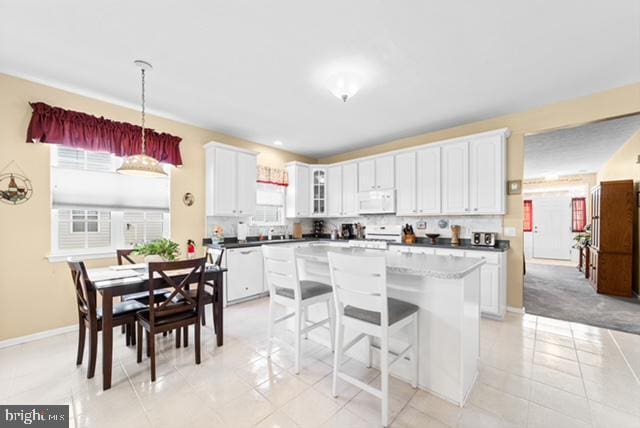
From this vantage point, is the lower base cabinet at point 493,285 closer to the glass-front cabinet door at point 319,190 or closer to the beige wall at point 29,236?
the glass-front cabinet door at point 319,190

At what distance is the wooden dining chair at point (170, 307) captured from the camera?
2.07m

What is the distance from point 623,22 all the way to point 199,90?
3.68 meters

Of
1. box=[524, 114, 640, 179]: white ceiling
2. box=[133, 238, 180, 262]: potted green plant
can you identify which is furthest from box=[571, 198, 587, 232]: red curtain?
box=[133, 238, 180, 262]: potted green plant

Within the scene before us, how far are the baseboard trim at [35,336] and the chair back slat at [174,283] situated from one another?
168 centimetres

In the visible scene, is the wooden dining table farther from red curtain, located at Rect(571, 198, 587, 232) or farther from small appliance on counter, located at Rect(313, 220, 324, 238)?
red curtain, located at Rect(571, 198, 587, 232)

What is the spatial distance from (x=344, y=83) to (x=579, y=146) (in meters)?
4.98

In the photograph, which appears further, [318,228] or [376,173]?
[318,228]

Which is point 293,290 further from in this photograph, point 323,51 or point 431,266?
point 323,51

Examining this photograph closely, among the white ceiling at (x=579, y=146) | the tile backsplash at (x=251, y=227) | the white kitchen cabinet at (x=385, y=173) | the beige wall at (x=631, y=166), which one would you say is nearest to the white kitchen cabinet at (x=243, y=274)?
the tile backsplash at (x=251, y=227)

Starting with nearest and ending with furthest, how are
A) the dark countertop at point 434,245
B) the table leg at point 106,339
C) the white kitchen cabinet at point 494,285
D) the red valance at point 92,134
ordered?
the table leg at point 106,339, the red valance at point 92,134, the white kitchen cabinet at point 494,285, the dark countertop at point 434,245

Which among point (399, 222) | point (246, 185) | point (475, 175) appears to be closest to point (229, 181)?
point (246, 185)

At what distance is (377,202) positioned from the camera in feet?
15.5

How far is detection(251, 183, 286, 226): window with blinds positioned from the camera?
5.09 meters

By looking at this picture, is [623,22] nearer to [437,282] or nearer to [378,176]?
[437,282]
